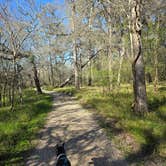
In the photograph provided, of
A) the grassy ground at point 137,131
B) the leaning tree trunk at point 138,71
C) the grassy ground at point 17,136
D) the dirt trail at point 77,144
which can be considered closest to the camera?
the dirt trail at point 77,144

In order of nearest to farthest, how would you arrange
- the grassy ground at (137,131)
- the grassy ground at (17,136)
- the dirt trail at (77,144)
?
the dirt trail at (77,144)
the grassy ground at (137,131)
the grassy ground at (17,136)

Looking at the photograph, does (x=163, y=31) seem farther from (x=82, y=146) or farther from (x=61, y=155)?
(x=61, y=155)

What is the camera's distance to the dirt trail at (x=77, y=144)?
26.0 ft

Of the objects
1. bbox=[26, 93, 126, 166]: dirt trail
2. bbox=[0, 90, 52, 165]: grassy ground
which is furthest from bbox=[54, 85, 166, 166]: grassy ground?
bbox=[0, 90, 52, 165]: grassy ground

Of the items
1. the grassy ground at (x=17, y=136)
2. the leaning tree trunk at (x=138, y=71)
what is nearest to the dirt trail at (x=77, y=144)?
the grassy ground at (x=17, y=136)

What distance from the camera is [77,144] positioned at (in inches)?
366

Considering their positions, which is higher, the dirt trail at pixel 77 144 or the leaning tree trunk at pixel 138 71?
the leaning tree trunk at pixel 138 71

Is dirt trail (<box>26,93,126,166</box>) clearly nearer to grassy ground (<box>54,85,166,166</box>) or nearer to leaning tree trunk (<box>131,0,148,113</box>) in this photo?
grassy ground (<box>54,85,166,166</box>)

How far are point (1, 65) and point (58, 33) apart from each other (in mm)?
9943

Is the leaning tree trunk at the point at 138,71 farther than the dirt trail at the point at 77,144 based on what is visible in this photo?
Yes

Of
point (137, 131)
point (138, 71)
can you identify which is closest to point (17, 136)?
point (137, 131)

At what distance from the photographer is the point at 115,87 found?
2386 cm

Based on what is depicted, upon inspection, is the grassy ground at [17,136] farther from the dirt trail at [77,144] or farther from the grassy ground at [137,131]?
the grassy ground at [137,131]

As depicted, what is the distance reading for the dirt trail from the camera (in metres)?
7.93
